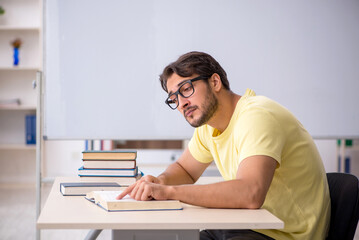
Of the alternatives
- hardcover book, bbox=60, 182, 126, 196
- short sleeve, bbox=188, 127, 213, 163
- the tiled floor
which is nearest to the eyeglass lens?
short sleeve, bbox=188, 127, 213, 163

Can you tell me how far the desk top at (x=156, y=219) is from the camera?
1.08 meters

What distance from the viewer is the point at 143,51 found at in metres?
2.92

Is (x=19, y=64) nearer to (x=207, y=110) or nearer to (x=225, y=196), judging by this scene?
(x=207, y=110)

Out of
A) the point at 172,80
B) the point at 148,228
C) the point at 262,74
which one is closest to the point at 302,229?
the point at 148,228

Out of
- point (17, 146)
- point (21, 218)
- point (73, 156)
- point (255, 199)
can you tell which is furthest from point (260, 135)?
point (73, 156)

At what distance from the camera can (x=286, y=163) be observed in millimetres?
1425

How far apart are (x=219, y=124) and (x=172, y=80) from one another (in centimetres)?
23

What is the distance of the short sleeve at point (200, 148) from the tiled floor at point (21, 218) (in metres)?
1.63

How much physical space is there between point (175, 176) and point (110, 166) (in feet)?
0.85

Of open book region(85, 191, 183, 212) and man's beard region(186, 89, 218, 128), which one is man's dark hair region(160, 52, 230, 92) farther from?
open book region(85, 191, 183, 212)

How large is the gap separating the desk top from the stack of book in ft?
1.27

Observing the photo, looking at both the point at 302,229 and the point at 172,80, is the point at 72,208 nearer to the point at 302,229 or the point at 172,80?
the point at 172,80

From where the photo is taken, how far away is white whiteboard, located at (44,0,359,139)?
114 inches

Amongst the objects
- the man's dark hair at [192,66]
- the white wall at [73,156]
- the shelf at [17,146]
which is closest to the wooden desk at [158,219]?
the man's dark hair at [192,66]
